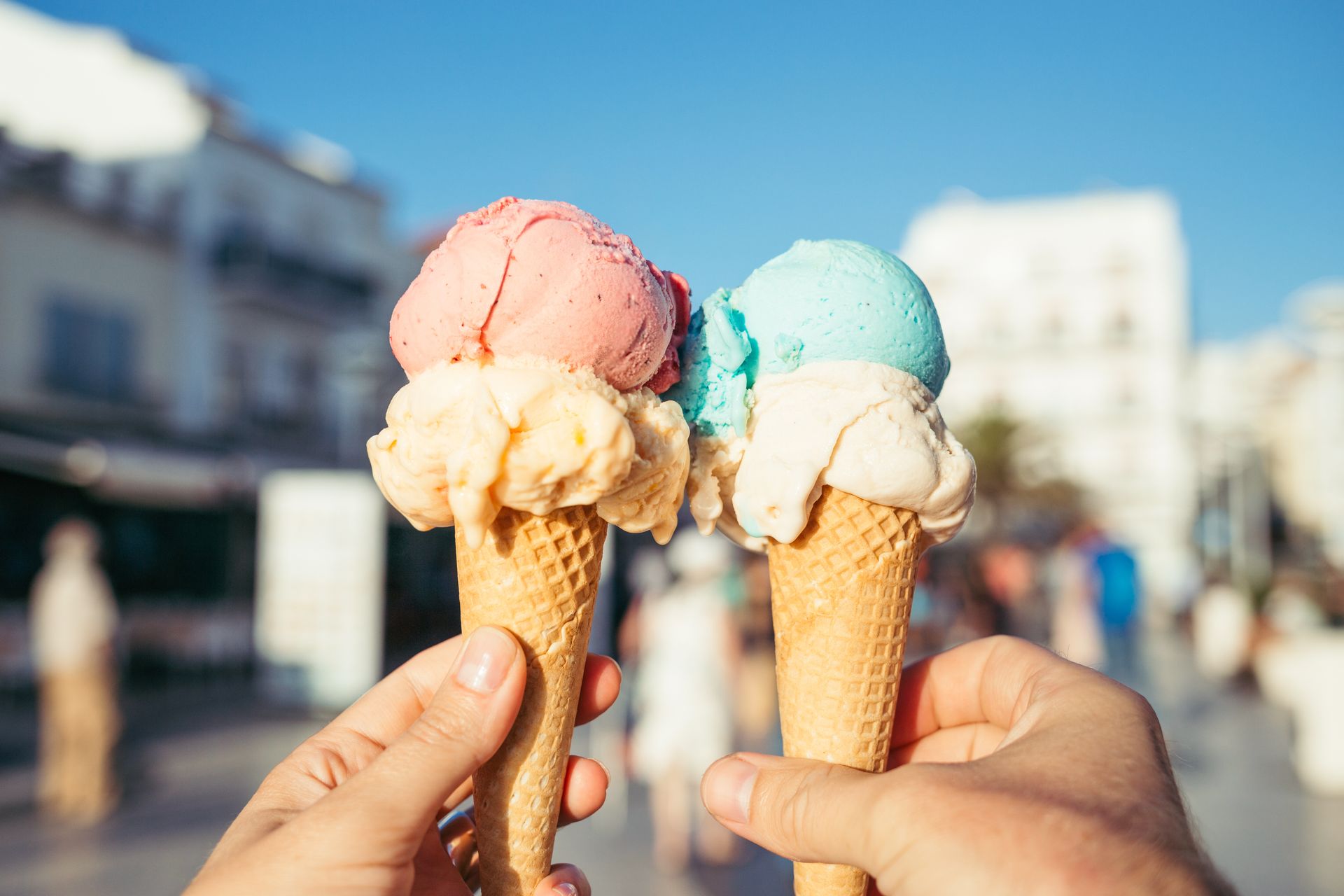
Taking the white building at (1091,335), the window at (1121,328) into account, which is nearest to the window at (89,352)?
the white building at (1091,335)

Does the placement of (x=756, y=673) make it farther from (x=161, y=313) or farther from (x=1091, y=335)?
(x=1091, y=335)

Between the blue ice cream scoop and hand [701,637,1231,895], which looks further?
the blue ice cream scoop

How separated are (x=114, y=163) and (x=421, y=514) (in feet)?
54.4

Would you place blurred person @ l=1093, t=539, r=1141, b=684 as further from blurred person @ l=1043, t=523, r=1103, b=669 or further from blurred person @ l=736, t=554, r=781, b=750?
blurred person @ l=736, t=554, r=781, b=750

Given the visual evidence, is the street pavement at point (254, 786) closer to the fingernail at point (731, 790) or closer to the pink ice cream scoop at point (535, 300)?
the fingernail at point (731, 790)

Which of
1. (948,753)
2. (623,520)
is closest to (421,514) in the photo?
(623,520)

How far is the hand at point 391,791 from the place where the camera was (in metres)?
1.23

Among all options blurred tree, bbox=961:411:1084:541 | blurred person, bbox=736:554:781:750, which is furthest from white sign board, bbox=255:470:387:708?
blurred tree, bbox=961:411:1084:541

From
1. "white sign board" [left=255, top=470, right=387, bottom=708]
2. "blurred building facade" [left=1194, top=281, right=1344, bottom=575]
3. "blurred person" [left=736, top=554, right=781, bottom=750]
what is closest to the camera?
"blurred person" [left=736, top=554, right=781, bottom=750]

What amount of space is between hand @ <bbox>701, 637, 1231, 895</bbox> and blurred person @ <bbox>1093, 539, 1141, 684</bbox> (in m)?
8.89

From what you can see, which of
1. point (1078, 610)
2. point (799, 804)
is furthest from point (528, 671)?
point (1078, 610)

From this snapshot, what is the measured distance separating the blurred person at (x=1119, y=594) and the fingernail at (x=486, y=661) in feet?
30.2

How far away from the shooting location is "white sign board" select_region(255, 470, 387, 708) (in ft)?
25.9

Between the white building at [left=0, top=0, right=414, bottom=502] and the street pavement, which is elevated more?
the white building at [left=0, top=0, right=414, bottom=502]
